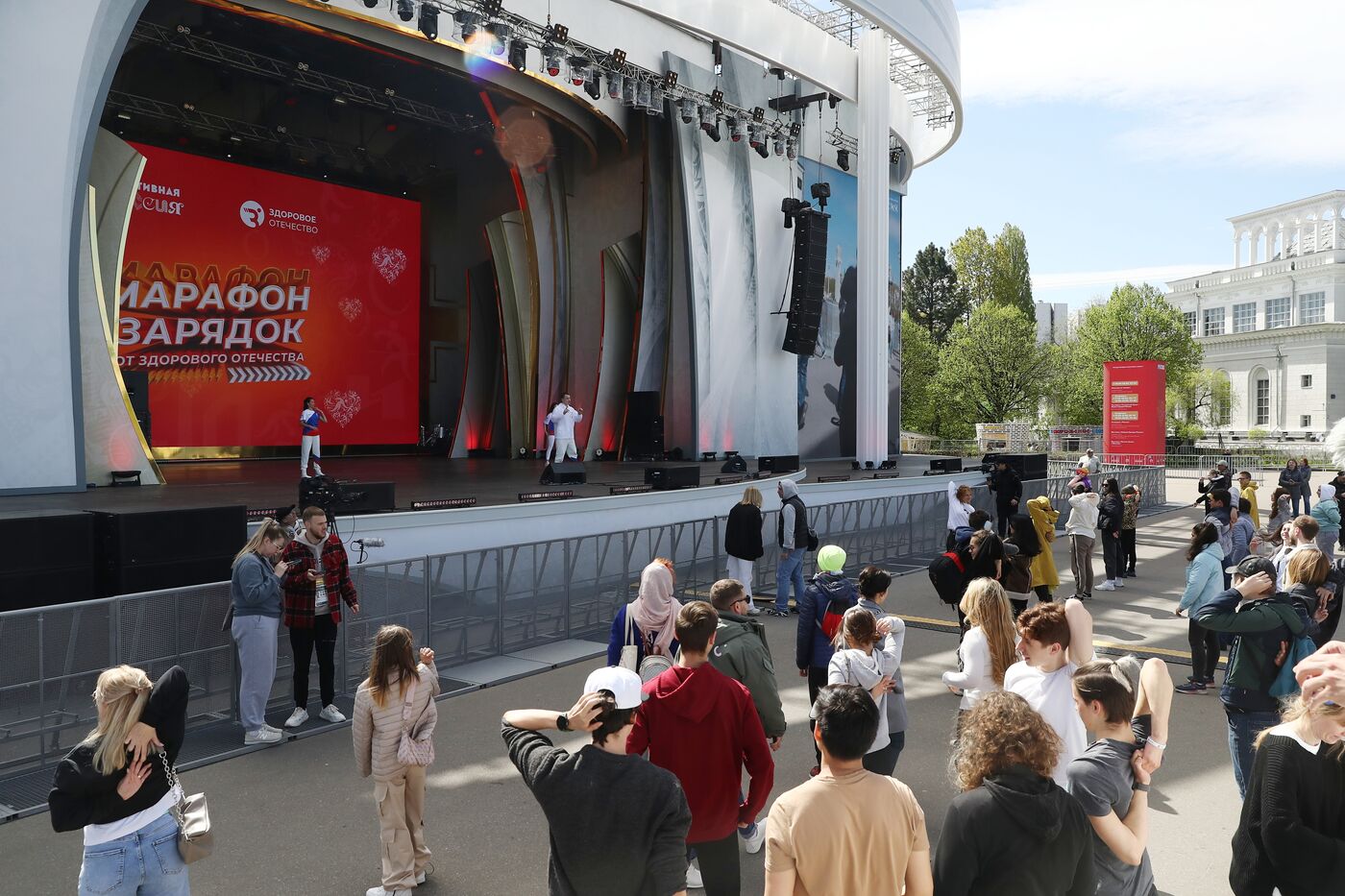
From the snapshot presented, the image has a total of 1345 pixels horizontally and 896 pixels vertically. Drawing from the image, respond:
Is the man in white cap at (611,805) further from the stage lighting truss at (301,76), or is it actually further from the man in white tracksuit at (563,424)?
the stage lighting truss at (301,76)

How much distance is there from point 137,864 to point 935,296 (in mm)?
63344

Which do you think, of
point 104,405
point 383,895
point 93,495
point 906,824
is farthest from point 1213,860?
point 104,405

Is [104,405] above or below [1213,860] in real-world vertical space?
above

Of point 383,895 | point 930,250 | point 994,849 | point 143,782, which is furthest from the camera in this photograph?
point 930,250

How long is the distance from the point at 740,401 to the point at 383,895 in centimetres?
2180

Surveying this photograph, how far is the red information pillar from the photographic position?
2705 centimetres

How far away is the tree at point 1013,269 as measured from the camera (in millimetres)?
57719

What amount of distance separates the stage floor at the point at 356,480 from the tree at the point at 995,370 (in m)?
18.3

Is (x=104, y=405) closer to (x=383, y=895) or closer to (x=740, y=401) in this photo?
(x=383, y=895)

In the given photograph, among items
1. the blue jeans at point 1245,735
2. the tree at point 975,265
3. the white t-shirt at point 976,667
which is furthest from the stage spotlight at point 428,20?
the tree at point 975,265

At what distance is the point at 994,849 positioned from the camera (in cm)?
246

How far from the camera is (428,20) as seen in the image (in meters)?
16.2

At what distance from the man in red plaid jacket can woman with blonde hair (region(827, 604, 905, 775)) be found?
4198mm

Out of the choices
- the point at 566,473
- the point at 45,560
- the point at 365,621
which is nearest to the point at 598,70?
the point at 566,473
